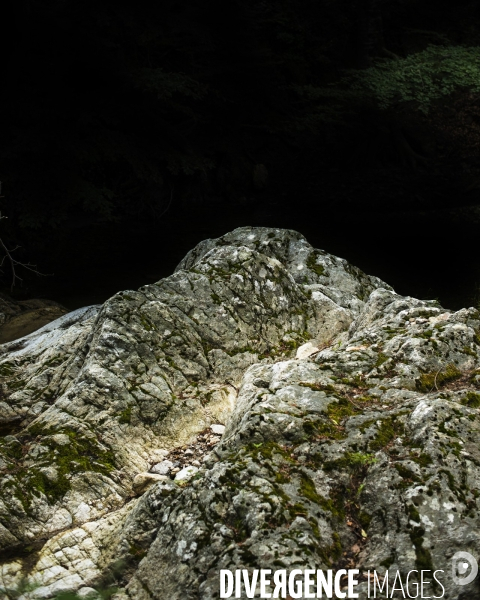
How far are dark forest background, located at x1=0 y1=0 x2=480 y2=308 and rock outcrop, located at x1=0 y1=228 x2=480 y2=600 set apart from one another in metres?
5.98

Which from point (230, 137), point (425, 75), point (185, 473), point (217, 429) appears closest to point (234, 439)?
point (185, 473)

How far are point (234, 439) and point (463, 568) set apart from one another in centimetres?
161

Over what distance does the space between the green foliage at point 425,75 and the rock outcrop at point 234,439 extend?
9.96 meters

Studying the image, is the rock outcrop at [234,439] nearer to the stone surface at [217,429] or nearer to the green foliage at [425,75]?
the stone surface at [217,429]

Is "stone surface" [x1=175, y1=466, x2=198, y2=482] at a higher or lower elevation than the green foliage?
lower

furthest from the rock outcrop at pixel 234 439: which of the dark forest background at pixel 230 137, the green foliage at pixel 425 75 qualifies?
the green foliage at pixel 425 75

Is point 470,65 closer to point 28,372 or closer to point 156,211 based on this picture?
point 156,211

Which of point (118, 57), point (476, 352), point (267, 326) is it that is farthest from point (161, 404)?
point (118, 57)

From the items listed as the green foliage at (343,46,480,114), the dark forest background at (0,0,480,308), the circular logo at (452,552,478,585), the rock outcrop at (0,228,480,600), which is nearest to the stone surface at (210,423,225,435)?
the rock outcrop at (0,228,480,600)

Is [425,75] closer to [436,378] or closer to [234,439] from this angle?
[436,378]

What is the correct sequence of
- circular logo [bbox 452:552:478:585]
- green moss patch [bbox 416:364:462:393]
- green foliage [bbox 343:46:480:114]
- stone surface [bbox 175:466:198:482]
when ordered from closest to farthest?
circular logo [bbox 452:552:478:585], green moss patch [bbox 416:364:462:393], stone surface [bbox 175:466:198:482], green foliage [bbox 343:46:480:114]

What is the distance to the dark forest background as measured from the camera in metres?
13.7

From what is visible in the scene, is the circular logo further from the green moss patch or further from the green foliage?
the green foliage

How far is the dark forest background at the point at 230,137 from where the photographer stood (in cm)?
1368
